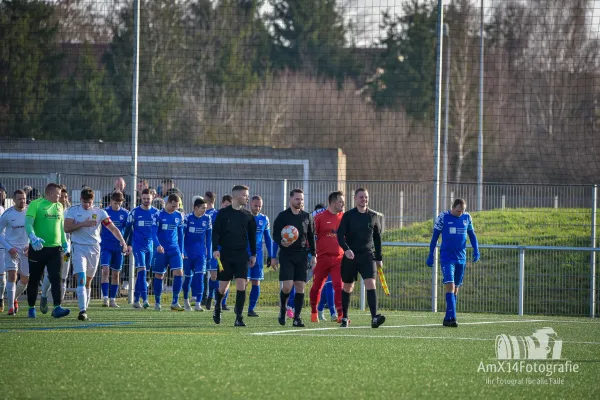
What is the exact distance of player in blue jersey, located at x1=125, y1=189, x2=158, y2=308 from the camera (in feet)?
60.5

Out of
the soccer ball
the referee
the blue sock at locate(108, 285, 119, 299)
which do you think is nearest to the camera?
the soccer ball

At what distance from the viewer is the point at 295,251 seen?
1447cm

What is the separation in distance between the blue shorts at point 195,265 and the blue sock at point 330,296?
2854 mm

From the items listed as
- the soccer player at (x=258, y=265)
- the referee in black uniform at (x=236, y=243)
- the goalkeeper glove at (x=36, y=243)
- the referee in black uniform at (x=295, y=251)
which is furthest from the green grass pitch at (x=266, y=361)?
the soccer player at (x=258, y=265)

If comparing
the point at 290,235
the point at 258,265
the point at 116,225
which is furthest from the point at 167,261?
the point at 290,235

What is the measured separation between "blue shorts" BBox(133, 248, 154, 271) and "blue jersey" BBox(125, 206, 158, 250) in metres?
0.08

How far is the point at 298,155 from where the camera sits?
3247 centimetres

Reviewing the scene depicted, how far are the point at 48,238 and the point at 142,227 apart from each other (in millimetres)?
3962

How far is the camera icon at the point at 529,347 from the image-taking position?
427 inches

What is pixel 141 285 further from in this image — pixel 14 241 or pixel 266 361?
pixel 266 361

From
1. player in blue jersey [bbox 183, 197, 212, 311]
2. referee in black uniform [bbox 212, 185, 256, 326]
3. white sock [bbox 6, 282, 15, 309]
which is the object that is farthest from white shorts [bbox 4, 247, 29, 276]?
referee in black uniform [bbox 212, 185, 256, 326]

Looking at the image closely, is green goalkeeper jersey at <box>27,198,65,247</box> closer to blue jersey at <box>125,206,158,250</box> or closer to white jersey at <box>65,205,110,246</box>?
white jersey at <box>65,205,110,246</box>

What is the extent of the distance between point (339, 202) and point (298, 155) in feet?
57.6

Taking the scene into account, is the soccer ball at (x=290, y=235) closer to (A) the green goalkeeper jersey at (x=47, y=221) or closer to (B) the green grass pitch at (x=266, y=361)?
(B) the green grass pitch at (x=266, y=361)
